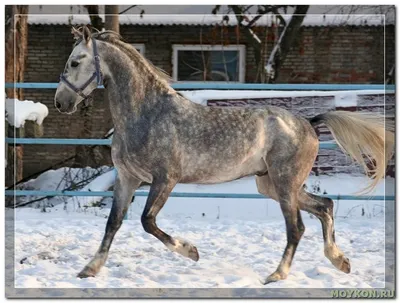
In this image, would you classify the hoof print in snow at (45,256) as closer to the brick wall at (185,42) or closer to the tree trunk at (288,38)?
the brick wall at (185,42)

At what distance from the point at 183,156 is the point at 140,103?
44cm

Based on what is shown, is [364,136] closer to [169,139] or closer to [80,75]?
[169,139]

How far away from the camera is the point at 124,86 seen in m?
4.59

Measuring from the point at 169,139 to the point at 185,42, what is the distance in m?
3.87

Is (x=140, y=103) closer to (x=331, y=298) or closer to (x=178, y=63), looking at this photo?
(x=331, y=298)

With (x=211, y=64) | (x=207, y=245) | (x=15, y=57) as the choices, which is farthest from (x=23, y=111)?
(x=207, y=245)

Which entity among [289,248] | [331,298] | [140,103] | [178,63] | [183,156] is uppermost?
[178,63]

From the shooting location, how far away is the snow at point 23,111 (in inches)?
279

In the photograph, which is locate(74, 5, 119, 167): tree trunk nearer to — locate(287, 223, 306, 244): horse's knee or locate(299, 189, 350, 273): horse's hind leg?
locate(299, 189, 350, 273): horse's hind leg

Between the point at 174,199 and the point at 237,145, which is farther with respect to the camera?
the point at 174,199

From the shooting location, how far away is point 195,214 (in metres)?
7.14

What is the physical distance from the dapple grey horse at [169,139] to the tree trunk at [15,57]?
2572 mm

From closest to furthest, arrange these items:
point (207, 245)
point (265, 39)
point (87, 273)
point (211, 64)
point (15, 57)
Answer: point (87, 273) < point (207, 245) < point (15, 57) < point (211, 64) < point (265, 39)

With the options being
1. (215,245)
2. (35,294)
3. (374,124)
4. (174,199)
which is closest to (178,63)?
(174,199)
